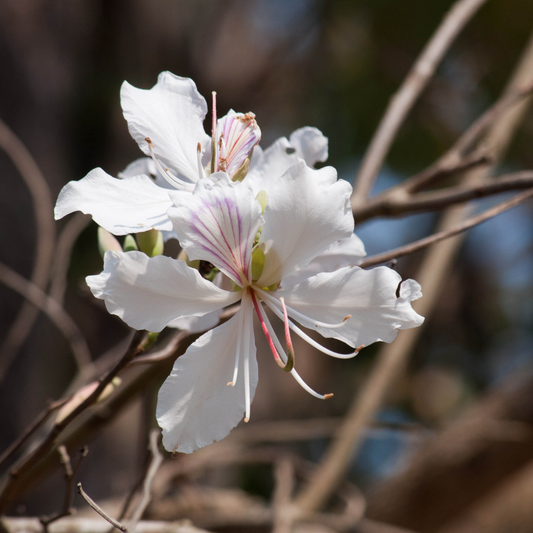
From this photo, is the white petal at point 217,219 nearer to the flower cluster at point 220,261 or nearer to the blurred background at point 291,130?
the flower cluster at point 220,261

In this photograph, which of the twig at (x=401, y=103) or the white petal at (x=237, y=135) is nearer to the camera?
the white petal at (x=237, y=135)

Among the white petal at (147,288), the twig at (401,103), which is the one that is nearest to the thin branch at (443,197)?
the twig at (401,103)

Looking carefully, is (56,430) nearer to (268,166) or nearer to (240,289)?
(240,289)

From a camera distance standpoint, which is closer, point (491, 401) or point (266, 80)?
point (491, 401)

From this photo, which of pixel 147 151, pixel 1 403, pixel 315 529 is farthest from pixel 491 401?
pixel 1 403

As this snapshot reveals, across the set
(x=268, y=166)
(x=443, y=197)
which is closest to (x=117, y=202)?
(x=268, y=166)

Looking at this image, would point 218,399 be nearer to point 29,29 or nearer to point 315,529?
point 315,529

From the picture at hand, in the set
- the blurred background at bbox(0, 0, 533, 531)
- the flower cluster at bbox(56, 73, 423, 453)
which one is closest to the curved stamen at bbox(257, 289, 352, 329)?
the flower cluster at bbox(56, 73, 423, 453)
